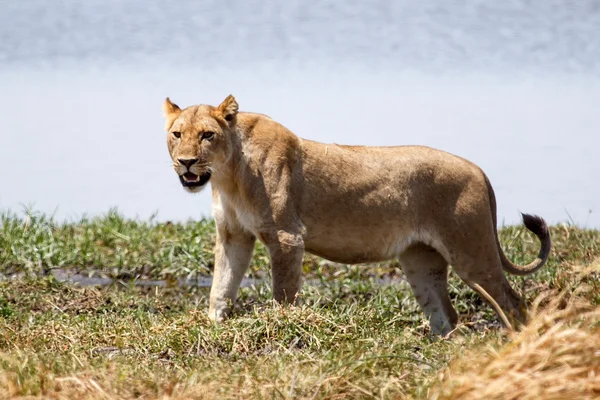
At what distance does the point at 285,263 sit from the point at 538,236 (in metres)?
2.13

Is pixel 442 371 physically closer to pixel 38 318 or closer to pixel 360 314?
pixel 360 314

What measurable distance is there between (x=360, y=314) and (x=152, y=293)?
2.66 meters

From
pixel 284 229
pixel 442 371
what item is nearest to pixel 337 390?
pixel 442 371

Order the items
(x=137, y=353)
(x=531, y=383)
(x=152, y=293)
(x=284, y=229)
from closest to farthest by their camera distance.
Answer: (x=531, y=383)
(x=137, y=353)
(x=284, y=229)
(x=152, y=293)

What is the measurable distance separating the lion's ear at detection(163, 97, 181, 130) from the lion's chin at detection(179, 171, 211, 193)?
446mm

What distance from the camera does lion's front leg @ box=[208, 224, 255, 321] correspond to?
7.20 meters

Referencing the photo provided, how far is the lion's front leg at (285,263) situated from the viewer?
6.94m

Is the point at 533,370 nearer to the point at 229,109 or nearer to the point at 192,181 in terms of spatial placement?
the point at 192,181

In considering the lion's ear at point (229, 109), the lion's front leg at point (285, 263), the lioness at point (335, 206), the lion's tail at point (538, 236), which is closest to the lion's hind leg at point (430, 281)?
the lioness at point (335, 206)

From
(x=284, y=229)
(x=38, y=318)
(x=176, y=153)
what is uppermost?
(x=176, y=153)

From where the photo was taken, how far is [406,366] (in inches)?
198

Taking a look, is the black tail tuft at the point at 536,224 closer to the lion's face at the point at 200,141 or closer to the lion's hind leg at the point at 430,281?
the lion's hind leg at the point at 430,281

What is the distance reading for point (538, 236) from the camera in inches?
309

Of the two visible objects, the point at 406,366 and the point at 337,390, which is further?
the point at 406,366
